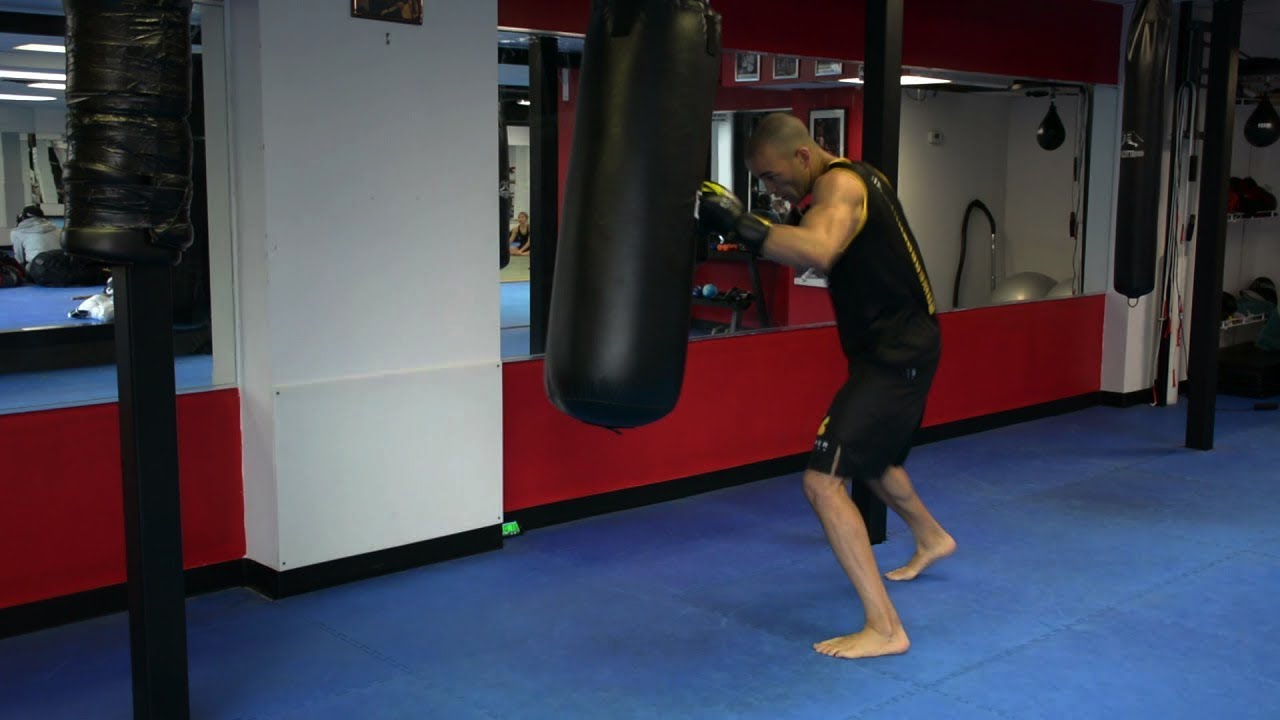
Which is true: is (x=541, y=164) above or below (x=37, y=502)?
above

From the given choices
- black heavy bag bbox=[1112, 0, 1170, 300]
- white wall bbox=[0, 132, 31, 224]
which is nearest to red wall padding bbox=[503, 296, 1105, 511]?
black heavy bag bbox=[1112, 0, 1170, 300]

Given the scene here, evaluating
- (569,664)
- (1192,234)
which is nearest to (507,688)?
(569,664)

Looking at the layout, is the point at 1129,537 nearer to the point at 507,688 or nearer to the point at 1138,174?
the point at 1138,174

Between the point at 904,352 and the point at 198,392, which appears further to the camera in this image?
the point at 198,392

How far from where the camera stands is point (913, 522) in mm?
4090

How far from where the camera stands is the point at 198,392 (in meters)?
3.89

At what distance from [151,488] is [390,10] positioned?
195 cm

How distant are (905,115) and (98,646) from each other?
5.01 meters

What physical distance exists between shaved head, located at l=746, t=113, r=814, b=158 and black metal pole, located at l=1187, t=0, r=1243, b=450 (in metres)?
3.36

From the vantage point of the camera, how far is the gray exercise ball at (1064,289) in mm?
7449

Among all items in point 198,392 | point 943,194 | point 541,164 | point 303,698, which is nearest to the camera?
point 303,698

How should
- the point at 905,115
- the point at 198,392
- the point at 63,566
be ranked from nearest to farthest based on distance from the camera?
the point at 63,566
the point at 198,392
the point at 905,115

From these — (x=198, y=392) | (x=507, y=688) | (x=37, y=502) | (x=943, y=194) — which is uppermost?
(x=943, y=194)

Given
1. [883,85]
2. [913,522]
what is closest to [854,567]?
[913,522]
